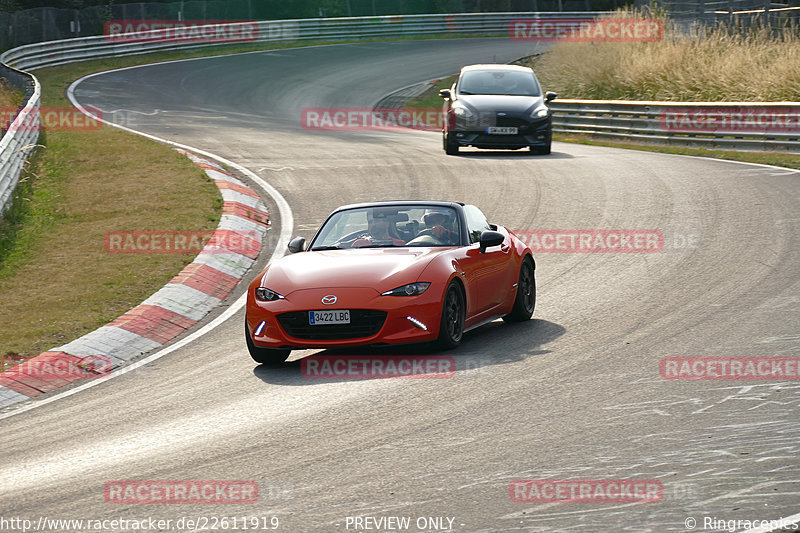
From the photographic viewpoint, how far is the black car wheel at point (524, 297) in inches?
431

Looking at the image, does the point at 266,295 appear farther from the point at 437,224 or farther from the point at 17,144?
the point at 17,144

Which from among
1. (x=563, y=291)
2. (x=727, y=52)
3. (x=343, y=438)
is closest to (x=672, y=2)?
(x=727, y=52)

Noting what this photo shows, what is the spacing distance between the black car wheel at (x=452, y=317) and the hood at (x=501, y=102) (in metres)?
14.3

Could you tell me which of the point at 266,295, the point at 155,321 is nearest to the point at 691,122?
the point at 155,321

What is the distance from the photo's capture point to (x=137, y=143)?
2300cm

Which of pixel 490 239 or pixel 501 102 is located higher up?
pixel 490 239

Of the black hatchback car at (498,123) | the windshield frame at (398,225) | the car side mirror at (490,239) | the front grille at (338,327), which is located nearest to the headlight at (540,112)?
the black hatchback car at (498,123)

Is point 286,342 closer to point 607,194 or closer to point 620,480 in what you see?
point 620,480

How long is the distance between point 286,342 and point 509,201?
896 cm

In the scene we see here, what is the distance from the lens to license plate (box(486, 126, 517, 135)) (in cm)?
2358

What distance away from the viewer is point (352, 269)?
961 cm

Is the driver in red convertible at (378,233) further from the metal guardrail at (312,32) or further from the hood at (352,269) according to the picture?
the metal guardrail at (312,32)

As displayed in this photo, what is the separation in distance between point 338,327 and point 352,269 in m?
0.61

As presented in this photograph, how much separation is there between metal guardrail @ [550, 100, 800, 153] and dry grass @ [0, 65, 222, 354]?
461 inches
